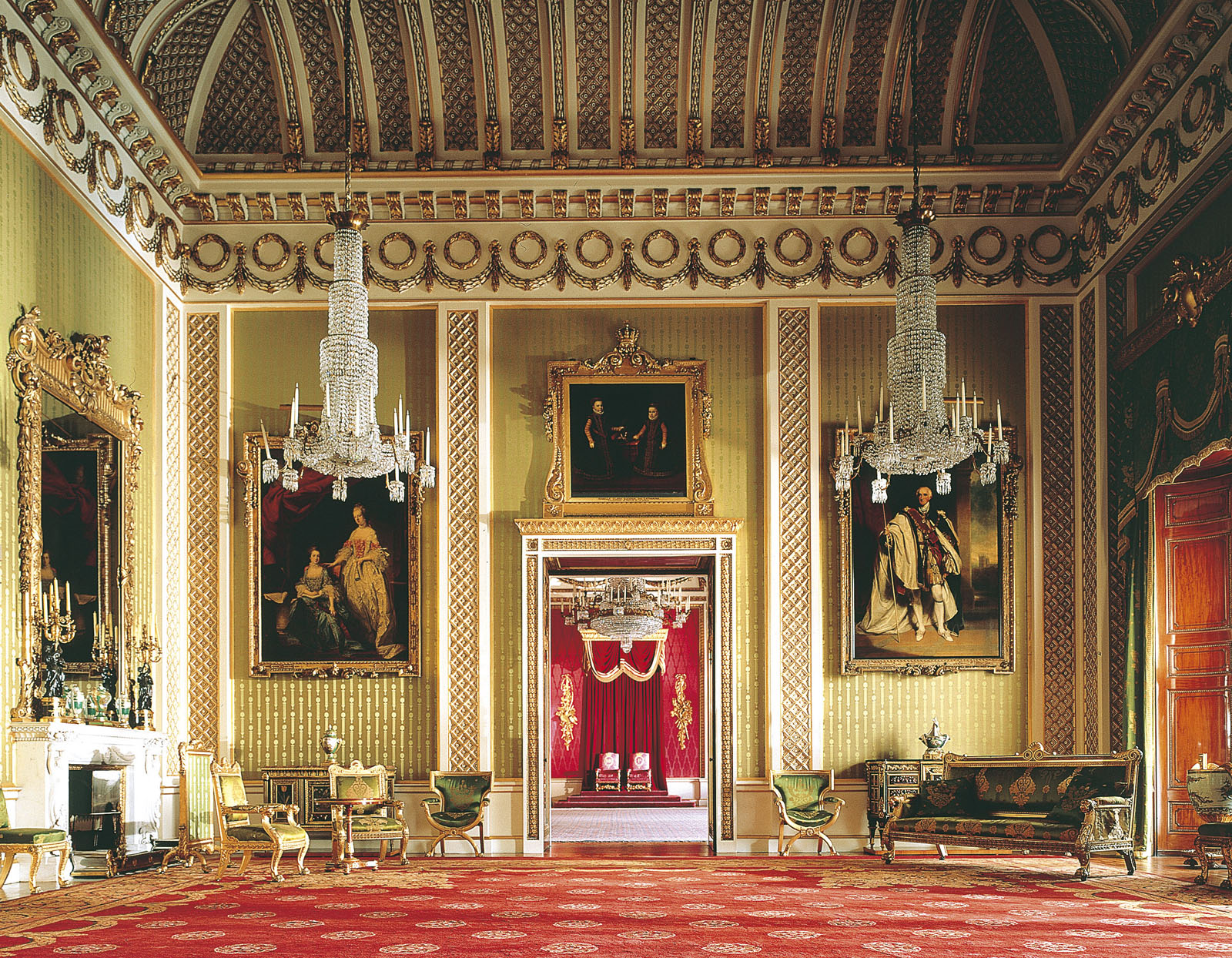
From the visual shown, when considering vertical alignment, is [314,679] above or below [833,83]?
below

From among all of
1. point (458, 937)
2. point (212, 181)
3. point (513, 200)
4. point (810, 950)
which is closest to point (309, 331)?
point (212, 181)

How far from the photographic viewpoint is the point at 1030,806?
30.1 ft

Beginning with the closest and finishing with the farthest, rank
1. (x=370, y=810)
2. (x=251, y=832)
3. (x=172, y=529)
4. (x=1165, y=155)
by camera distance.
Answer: (x=251, y=832) < (x=1165, y=155) < (x=370, y=810) < (x=172, y=529)

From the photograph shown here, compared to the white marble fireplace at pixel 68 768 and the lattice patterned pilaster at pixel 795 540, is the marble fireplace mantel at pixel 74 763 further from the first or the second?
the lattice patterned pilaster at pixel 795 540

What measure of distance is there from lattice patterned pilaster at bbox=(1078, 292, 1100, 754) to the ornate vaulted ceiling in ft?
6.12

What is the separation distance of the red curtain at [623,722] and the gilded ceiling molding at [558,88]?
11460 millimetres

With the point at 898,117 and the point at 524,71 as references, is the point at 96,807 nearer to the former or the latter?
the point at 524,71

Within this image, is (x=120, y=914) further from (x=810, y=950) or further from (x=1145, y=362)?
(x=1145, y=362)

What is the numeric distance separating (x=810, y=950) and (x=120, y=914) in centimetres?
370

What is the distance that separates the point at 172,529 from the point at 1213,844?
861 cm

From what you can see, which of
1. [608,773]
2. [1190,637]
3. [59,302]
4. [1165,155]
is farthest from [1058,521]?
[608,773]

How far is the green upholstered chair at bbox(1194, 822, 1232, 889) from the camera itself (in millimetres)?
7609

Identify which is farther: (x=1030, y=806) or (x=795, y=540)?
(x=795, y=540)

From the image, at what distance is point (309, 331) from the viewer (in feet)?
37.2
